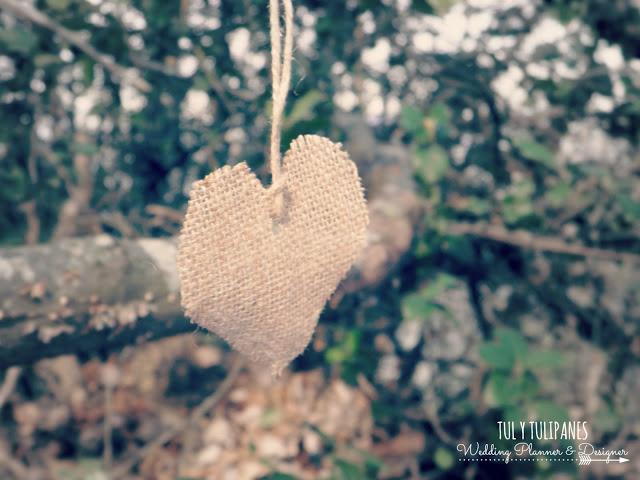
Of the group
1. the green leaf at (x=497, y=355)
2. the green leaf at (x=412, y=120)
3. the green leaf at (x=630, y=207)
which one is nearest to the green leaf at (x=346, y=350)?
the green leaf at (x=497, y=355)

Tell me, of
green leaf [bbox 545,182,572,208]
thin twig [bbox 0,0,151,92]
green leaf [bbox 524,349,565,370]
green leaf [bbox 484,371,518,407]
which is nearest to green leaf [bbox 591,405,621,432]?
green leaf [bbox 524,349,565,370]

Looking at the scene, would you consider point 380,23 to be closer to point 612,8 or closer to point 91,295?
point 612,8

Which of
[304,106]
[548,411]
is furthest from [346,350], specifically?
[304,106]

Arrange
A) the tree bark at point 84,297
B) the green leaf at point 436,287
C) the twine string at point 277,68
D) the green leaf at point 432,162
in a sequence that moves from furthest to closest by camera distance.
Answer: the green leaf at point 432,162 < the green leaf at point 436,287 < the tree bark at point 84,297 < the twine string at point 277,68

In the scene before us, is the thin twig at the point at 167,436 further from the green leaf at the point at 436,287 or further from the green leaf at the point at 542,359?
the green leaf at the point at 542,359

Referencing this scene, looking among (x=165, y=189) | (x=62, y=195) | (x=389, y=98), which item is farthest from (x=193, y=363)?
(x=389, y=98)

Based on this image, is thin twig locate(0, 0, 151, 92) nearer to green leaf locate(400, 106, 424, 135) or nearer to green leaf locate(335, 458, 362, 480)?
green leaf locate(400, 106, 424, 135)
